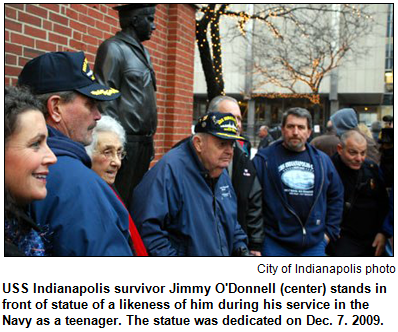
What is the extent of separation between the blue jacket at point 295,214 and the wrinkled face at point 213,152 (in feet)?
3.65

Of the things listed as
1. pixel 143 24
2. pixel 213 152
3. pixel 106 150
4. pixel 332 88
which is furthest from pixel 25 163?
pixel 332 88

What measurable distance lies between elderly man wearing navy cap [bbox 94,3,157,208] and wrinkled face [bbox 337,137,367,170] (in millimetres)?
1829

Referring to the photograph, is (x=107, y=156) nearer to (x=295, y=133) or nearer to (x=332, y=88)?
(x=295, y=133)

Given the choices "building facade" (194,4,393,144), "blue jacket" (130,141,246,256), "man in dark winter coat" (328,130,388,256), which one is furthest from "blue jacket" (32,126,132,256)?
"building facade" (194,4,393,144)

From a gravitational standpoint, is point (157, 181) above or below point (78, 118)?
below

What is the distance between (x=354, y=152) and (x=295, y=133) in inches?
27.7

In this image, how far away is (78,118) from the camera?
199cm

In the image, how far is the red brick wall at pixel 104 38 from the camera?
3.75 meters

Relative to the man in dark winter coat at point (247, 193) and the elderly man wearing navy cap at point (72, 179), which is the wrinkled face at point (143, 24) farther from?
the elderly man wearing navy cap at point (72, 179)

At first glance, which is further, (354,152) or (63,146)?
(354,152)

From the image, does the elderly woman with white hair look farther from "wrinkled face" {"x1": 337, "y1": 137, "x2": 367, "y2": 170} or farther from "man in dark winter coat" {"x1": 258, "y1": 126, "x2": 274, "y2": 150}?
"man in dark winter coat" {"x1": 258, "y1": 126, "x2": 274, "y2": 150}

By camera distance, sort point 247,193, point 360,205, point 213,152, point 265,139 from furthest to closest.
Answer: point 265,139 → point 360,205 → point 247,193 → point 213,152

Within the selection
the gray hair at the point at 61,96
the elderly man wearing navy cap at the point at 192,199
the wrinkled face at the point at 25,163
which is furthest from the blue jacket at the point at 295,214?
the wrinkled face at the point at 25,163
